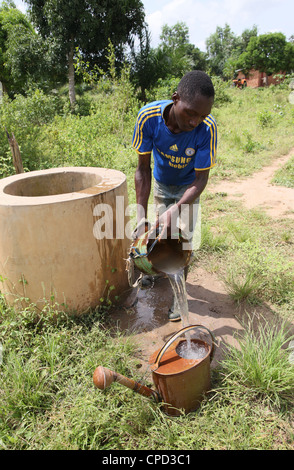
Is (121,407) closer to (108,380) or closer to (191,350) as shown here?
(108,380)

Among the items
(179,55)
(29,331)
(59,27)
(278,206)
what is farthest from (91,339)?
(179,55)

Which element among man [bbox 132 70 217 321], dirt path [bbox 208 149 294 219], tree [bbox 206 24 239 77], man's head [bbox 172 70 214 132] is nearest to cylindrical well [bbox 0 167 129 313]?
man [bbox 132 70 217 321]

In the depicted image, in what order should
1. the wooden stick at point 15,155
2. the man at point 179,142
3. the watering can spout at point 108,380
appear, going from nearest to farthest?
the watering can spout at point 108,380 → the man at point 179,142 → the wooden stick at point 15,155

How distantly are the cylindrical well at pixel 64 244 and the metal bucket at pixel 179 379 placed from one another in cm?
92

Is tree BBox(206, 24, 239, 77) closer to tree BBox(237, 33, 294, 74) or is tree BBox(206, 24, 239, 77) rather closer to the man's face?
tree BBox(237, 33, 294, 74)

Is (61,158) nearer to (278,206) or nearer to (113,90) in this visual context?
(113,90)

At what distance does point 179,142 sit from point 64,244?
1.08 m

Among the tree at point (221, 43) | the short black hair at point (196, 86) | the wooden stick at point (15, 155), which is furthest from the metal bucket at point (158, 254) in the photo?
the tree at point (221, 43)

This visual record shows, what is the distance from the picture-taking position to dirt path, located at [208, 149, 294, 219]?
474 cm

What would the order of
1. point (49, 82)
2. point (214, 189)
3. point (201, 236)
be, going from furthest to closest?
point (49, 82)
point (214, 189)
point (201, 236)

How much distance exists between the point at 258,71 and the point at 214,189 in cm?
2887

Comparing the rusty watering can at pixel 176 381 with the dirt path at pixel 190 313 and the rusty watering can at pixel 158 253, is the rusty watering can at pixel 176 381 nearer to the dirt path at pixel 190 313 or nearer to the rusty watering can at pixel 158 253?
the dirt path at pixel 190 313

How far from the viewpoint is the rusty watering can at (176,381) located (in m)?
1.67

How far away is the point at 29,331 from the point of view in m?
2.35
